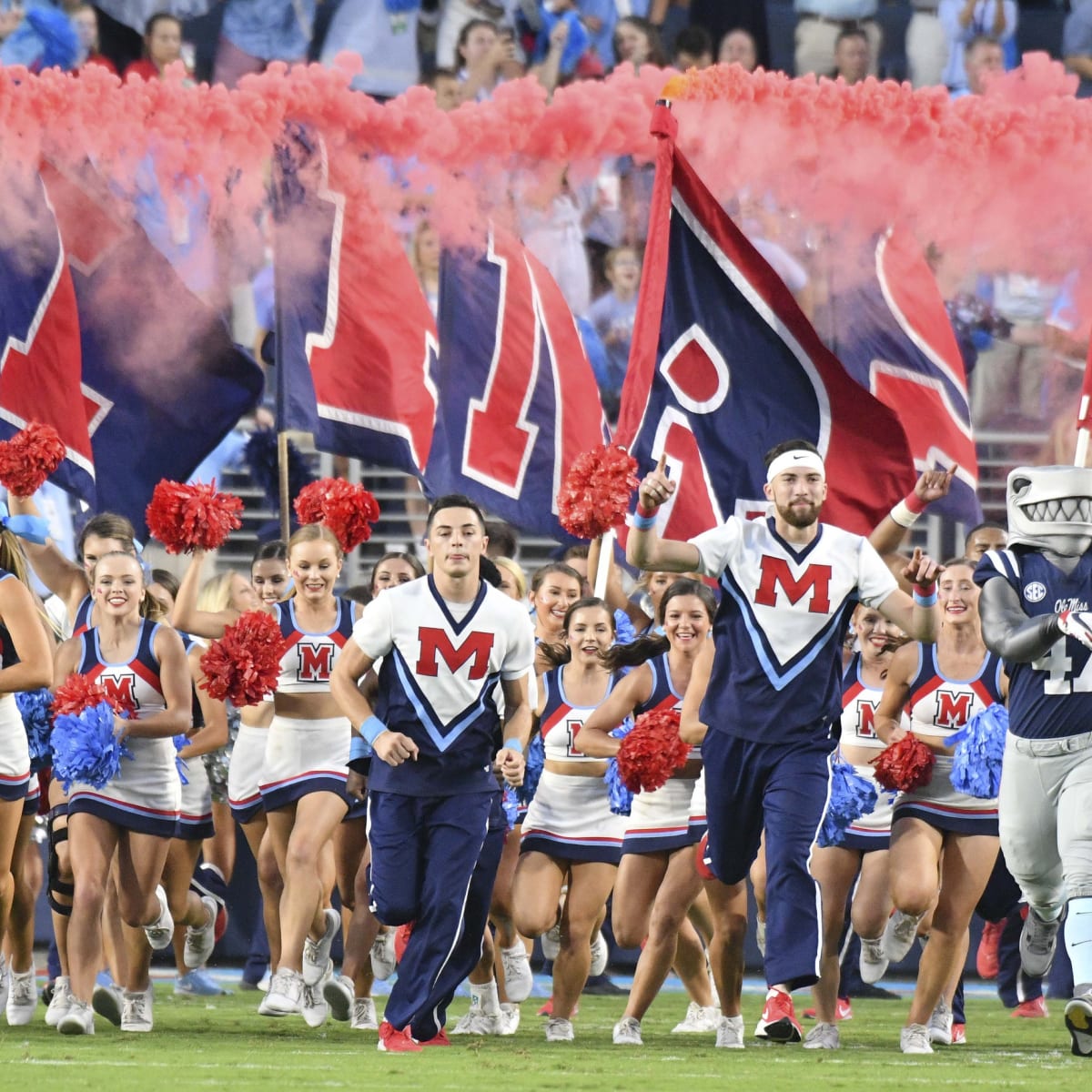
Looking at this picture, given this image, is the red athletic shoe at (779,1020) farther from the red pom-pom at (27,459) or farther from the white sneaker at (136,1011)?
the red pom-pom at (27,459)

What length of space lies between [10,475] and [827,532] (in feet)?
10.8

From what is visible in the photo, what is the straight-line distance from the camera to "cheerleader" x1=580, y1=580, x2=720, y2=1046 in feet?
28.1

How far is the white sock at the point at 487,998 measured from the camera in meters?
8.83

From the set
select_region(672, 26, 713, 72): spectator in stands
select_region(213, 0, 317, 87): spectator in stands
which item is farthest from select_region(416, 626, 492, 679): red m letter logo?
select_region(672, 26, 713, 72): spectator in stands

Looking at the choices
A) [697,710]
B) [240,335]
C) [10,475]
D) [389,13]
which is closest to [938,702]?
[697,710]

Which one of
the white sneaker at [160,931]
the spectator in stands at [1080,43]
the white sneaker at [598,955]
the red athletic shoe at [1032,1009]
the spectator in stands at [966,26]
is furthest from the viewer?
the spectator in stands at [1080,43]

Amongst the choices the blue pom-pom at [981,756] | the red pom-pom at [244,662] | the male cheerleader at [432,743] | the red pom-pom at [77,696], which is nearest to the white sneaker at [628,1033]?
the male cheerleader at [432,743]

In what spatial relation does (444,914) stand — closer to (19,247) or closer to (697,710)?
(697,710)

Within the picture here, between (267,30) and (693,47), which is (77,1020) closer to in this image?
(267,30)

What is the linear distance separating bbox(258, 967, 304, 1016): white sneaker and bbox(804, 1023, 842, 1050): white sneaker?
6.62ft

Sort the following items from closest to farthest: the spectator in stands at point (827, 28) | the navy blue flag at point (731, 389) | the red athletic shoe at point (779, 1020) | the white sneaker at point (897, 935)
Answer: the red athletic shoe at point (779, 1020) < the white sneaker at point (897, 935) < the navy blue flag at point (731, 389) < the spectator in stands at point (827, 28)

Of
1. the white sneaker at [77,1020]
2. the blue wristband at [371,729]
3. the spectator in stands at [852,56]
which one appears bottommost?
the white sneaker at [77,1020]

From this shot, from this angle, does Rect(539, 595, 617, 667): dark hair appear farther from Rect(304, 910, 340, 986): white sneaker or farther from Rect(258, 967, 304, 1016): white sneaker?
Rect(258, 967, 304, 1016): white sneaker

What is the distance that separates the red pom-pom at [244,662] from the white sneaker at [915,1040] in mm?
2822
